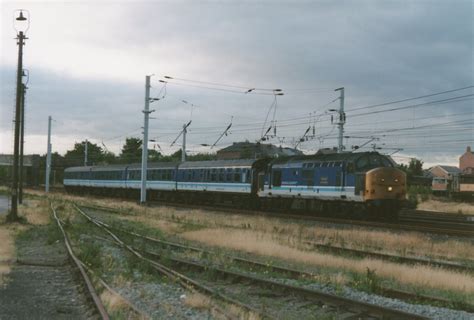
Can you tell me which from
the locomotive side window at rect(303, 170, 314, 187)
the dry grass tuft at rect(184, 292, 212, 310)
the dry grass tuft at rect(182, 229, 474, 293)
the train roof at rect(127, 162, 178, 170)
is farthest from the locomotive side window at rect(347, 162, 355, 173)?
the train roof at rect(127, 162, 178, 170)

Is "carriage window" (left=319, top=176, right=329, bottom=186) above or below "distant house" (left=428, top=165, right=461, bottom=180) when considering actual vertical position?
below

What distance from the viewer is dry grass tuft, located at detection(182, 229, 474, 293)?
10391 millimetres

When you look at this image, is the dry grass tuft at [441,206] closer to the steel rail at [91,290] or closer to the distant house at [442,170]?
the steel rail at [91,290]

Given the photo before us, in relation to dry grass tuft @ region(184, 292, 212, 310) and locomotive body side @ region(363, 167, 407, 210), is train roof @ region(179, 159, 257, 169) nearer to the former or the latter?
locomotive body side @ region(363, 167, 407, 210)

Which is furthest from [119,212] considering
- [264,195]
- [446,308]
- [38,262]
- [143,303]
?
[446,308]

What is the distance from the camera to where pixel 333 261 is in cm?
1281

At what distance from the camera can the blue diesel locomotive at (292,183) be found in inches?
946

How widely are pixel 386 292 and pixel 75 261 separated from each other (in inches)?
265

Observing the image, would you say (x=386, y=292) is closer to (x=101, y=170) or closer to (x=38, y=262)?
(x=38, y=262)

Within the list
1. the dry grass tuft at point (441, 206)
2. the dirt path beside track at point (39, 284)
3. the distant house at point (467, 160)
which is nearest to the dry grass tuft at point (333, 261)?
the dirt path beside track at point (39, 284)

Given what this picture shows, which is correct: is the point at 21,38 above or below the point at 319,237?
above

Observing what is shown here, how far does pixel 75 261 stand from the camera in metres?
11.6

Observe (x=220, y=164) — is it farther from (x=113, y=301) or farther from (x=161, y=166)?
(x=113, y=301)

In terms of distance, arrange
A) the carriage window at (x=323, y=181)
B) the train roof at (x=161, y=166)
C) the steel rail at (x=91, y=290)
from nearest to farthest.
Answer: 1. the steel rail at (x=91, y=290)
2. the carriage window at (x=323, y=181)
3. the train roof at (x=161, y=166)
